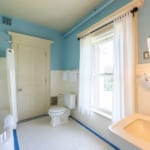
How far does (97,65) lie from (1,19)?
2445 millimetres

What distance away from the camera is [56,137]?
2.20m

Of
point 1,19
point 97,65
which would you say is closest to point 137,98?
point 97,65

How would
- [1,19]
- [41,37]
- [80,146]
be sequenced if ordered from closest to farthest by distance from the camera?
1. [80,146]
2. [1,19]
3. [41,37]

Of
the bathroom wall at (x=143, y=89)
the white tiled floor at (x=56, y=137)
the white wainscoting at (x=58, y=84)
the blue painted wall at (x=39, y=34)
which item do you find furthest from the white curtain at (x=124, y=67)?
the blue painted wall at (x=39, y=34)

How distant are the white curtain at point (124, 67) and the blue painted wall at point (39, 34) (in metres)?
2.11

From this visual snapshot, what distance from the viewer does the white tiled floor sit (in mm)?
1904

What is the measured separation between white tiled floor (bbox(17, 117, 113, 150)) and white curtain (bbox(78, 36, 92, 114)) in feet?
1.56

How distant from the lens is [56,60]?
11.6ft

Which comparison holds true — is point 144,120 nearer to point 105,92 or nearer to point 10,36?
point 105,92

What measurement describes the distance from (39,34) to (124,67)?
8.23 feet

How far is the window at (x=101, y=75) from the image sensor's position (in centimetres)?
221

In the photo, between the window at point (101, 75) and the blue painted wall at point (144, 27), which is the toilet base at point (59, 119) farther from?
the blue painted wall at point (144, 27)

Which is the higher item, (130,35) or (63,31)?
(63,31)

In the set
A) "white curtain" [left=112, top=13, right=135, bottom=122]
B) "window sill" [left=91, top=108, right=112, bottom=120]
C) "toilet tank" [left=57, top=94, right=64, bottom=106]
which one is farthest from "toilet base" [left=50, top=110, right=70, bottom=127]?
"white curtain" [left=112, top=13, right=135, bottom=122]
